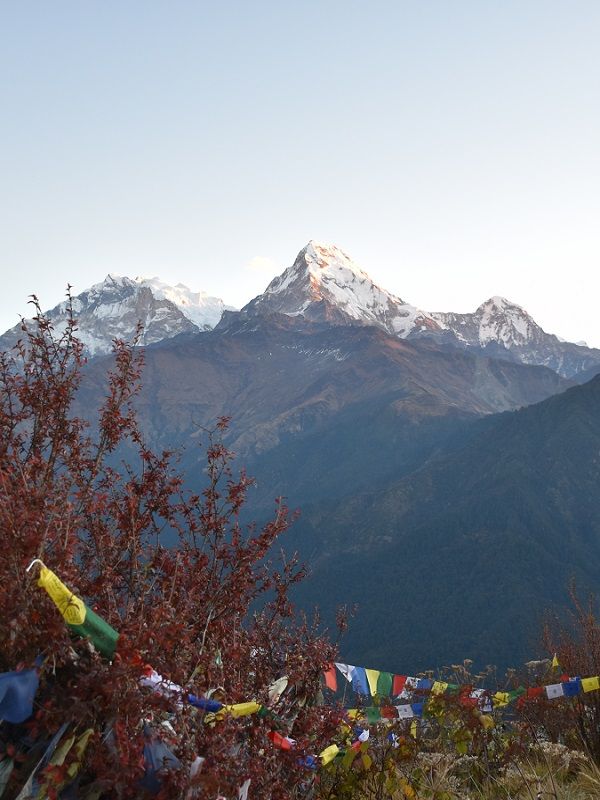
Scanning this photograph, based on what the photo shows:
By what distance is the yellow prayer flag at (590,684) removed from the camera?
10336 mm

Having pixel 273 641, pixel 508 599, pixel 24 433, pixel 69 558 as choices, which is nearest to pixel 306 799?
pixel 273 641

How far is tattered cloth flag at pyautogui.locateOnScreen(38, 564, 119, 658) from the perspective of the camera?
417 cm

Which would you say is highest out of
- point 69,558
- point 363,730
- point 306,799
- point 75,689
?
point 69,558

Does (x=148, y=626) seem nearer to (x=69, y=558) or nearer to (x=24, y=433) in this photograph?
(x=69, y=558)

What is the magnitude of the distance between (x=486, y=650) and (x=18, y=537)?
566 feet

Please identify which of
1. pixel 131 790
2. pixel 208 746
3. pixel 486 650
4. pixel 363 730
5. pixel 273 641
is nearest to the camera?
pixel 131 790

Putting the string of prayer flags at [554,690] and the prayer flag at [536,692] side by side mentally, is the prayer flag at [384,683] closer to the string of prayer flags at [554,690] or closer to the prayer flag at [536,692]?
the prayer flag at [536,692]

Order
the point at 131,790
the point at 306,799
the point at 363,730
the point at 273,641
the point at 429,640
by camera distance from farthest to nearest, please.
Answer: the point at 429,640 → the point at 363,730 → the point at 273,641 → the point at 306,799 → the point at 131,790

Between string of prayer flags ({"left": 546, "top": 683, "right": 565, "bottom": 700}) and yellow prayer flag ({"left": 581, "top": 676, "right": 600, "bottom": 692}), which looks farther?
string of prayer flags ({"left": 546, "top": 683, "right": 565, "bottom": 700})

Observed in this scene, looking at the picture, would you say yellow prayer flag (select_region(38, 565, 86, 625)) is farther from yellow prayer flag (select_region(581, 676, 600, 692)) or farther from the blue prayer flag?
yellow prayer flag (select_region(581, 676, 600, 692))

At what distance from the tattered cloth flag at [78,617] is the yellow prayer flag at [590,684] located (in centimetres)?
824

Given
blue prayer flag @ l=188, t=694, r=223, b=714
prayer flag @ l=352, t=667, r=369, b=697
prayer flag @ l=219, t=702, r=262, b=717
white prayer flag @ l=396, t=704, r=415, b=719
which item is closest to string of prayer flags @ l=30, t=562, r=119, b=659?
blue prayer flag @ l=188, t=694, r=223, b=714

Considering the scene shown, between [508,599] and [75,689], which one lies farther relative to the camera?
[508,599]

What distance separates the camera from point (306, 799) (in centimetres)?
591
